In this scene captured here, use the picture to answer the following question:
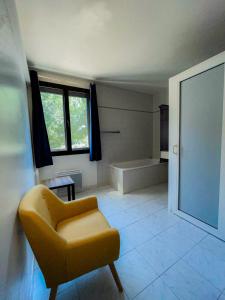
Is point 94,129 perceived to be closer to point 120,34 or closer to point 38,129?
point 38,129

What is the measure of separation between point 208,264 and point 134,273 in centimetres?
72

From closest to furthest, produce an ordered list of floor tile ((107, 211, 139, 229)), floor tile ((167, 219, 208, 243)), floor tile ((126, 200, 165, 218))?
floor tile ((167, 219, 208, 243))
floor tile ((107, 211, 139, 229))
floor tile ((126, 200, 165, 218))

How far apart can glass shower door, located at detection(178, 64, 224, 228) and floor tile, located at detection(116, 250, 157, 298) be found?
102 centimetres

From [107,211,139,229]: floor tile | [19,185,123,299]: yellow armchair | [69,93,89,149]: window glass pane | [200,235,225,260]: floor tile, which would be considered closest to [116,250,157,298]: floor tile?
[19,185,123,299]: yellow armchair

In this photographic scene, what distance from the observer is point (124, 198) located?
2.78 meters

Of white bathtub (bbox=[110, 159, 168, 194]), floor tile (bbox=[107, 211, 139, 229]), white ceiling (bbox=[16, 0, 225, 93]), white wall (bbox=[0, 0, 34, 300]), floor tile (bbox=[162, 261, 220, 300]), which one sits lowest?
floor tile (bbox=[162, 261, 220, 300])

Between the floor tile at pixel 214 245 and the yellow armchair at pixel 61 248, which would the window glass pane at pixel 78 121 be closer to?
the yellow armchair at pixel 61 248

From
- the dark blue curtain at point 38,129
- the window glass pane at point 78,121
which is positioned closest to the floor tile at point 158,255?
the dark blue curtain at point 38,129

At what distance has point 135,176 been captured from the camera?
3.10 metres

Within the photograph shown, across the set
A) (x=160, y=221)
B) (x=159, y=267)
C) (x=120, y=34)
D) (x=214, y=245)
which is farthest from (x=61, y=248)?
(x=120, y=34)

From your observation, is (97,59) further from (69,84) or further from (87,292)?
(87,292)

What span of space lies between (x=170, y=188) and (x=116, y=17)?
2312mm

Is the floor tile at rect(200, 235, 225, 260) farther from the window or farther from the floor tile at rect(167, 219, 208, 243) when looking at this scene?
the window

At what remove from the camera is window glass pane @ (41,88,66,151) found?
2.82m
